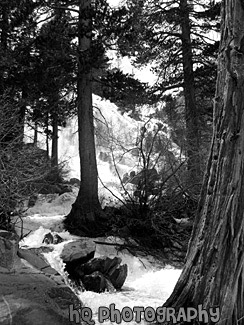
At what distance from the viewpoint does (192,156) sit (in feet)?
32.4

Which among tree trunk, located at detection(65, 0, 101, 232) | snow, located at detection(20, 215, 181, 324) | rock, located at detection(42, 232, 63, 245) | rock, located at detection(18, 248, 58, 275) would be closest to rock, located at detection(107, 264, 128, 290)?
snow, located at detection(20, 215, 181, 324)

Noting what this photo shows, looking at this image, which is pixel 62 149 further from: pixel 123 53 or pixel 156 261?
pixel 156 261

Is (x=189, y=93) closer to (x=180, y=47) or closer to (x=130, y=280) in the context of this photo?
(x=180, y=47)

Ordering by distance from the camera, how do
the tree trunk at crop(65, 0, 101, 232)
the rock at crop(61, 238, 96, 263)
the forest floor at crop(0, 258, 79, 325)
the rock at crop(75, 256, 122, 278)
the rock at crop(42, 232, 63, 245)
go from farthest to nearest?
the tree trunk at crop(65, 0, 101, 232) < the rock at crop(42, 232, 63, 245) < the rock at crop(61, 238, 96, 263) < the rock at crop(75, 256, 122, 278) < the forest floor at crop(0, 258, 79, 325)

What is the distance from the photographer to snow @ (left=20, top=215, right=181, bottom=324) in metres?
4.81

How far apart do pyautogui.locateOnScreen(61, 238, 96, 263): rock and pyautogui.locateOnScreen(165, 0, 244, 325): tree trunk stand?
2946mm

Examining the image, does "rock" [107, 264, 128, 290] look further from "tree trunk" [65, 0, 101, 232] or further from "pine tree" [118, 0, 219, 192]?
"pine tree" [118, 0, 219, 192]

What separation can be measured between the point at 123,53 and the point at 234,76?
6882 mm

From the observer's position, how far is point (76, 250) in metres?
6.18

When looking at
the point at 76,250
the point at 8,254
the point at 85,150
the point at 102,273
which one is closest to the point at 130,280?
the point at 102,273

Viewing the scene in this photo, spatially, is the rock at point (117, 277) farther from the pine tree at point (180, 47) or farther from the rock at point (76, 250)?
the pine tree at point (180, 47)

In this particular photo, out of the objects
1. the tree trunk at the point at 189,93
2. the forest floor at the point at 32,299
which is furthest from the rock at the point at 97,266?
the tree trunk at the point at 189,93

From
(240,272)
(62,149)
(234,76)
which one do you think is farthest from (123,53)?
(62,149)

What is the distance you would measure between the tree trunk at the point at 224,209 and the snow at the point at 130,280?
3.16ft
